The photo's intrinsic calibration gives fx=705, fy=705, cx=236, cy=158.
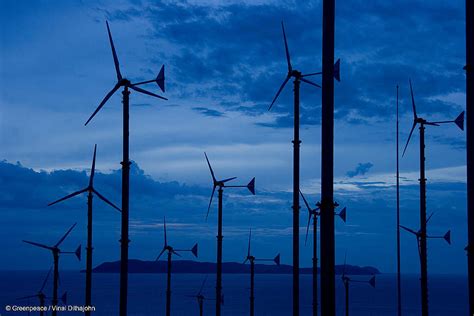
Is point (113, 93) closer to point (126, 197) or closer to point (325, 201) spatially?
point (126, 197)

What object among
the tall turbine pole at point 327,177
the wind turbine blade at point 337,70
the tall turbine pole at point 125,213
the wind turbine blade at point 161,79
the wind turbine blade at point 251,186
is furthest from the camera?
the wind turbine blade at point 251,186

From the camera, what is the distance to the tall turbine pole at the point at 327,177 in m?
11.4

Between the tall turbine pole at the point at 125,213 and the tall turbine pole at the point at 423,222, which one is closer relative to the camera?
the tall turbine pole at the point at 125,213

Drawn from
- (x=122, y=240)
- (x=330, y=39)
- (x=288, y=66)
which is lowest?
(x=122, y=240)

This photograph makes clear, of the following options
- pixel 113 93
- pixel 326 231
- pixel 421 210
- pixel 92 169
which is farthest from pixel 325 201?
pixel 92 169

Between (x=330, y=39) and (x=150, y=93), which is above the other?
(x=150, y=93)

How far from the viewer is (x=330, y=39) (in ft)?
38.5

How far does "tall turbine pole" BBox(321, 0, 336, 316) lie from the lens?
1138 cm
